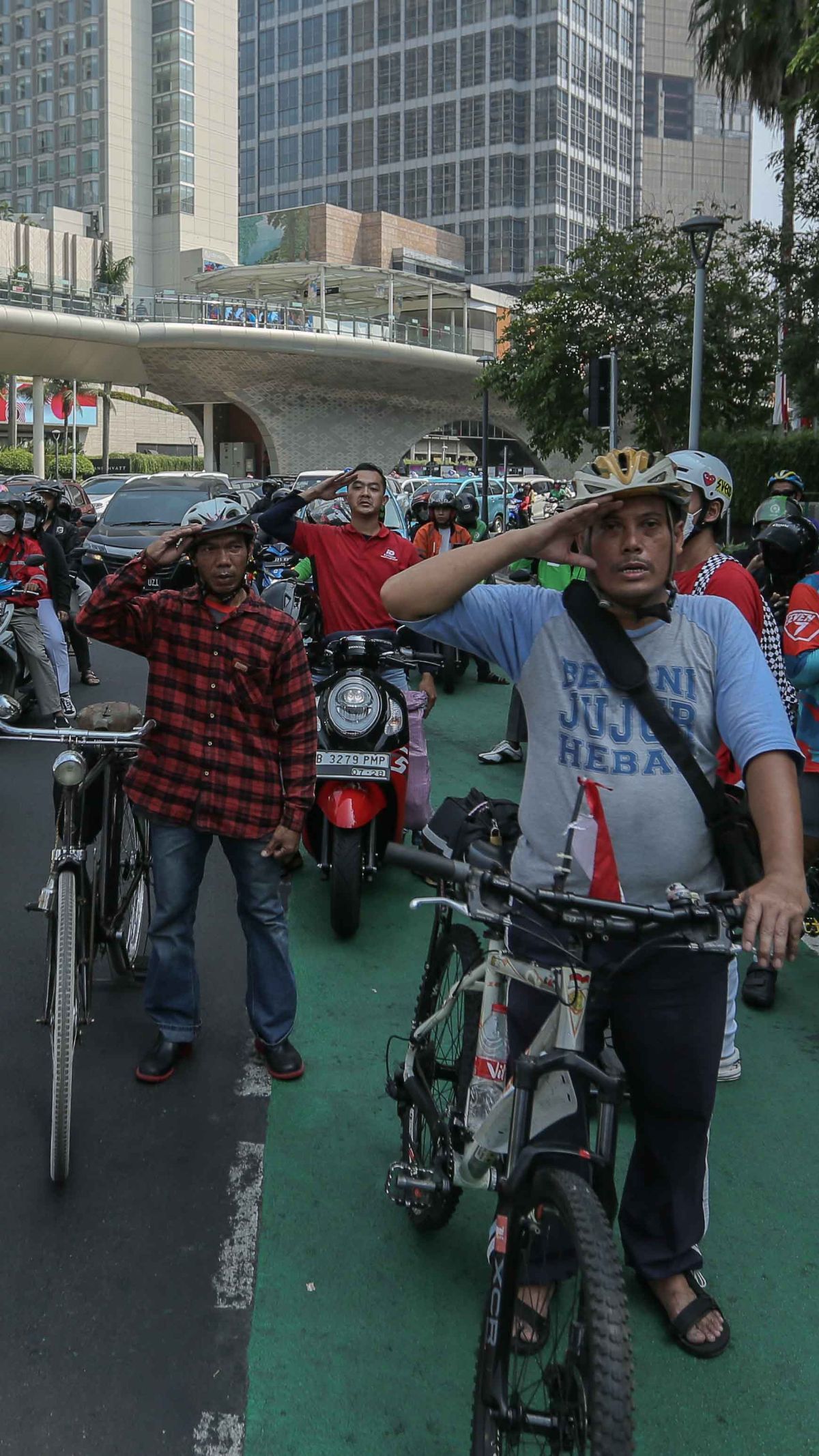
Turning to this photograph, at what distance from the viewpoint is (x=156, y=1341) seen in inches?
121

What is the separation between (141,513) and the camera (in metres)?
18.7

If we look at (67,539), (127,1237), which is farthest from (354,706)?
(67,539)

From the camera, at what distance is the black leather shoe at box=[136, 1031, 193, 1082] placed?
14.6 feet

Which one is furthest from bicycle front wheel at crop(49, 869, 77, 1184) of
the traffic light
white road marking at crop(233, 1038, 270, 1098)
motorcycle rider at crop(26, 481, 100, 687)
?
the traffic light

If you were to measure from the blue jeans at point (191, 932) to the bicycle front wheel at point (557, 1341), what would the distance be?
2.00 metres

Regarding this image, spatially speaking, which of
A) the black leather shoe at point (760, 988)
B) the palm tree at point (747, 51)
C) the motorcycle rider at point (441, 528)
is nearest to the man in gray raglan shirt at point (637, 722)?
the black leather shoe at point (760, 988)

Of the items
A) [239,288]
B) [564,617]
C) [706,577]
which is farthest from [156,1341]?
[239,288]

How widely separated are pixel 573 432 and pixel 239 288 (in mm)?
55157

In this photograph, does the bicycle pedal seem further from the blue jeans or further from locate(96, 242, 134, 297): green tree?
locate(96, 242, 134, 297): green tree

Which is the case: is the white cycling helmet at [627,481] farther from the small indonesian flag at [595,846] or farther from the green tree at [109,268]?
the green tree at [109,268]

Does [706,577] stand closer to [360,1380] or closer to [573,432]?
[360,1380]

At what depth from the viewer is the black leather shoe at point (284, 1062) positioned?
4492mm

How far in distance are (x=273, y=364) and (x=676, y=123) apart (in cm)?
10952

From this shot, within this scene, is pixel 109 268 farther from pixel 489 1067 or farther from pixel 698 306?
pixel 489 1067
